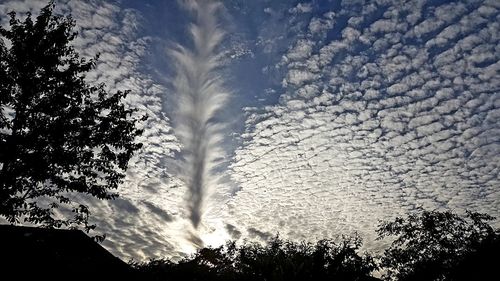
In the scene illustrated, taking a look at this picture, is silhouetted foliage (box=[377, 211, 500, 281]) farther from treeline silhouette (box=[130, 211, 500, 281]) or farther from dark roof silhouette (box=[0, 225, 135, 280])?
dark roof silhouette (box=[0, 225, 135, 280])

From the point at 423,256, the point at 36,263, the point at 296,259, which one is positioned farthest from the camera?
the point at 423,256

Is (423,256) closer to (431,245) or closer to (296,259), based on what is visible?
(431,245)

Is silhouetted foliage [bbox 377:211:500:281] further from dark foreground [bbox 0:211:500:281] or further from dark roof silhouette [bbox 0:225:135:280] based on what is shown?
dark roof silhouette [bbox 0:225:135:280]

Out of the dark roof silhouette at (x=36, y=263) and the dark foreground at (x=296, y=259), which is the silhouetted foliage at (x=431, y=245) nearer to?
the dark foreground at (x=296, y=259)

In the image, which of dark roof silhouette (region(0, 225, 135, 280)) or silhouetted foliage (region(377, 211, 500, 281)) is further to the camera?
silhouetted foliage (region(377, 211, 500, 281))

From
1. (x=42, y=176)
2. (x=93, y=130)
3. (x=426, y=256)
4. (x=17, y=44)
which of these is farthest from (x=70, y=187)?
(x=426, y=256)

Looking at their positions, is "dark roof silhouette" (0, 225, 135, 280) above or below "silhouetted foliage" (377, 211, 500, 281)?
below

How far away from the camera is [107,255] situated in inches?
667

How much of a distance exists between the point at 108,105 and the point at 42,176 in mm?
3913

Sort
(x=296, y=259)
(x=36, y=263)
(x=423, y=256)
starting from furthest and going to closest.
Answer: (x=423, y=256)
(x=296, y=259)
(x=36, y=263)

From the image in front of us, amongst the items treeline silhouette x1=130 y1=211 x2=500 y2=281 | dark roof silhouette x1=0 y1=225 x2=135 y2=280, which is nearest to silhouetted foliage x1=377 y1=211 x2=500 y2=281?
treeline silhouette x1=130 y1=211 x2=500 y2=281

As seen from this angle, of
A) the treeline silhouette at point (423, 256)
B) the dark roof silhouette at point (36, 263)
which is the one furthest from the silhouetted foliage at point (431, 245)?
the dark roof silhouette at point (36, 263)

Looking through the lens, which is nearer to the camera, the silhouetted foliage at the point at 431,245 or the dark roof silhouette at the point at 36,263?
the dark roof silhouette at the point at 36,263

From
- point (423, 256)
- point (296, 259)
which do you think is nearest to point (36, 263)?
point (296, 259)
